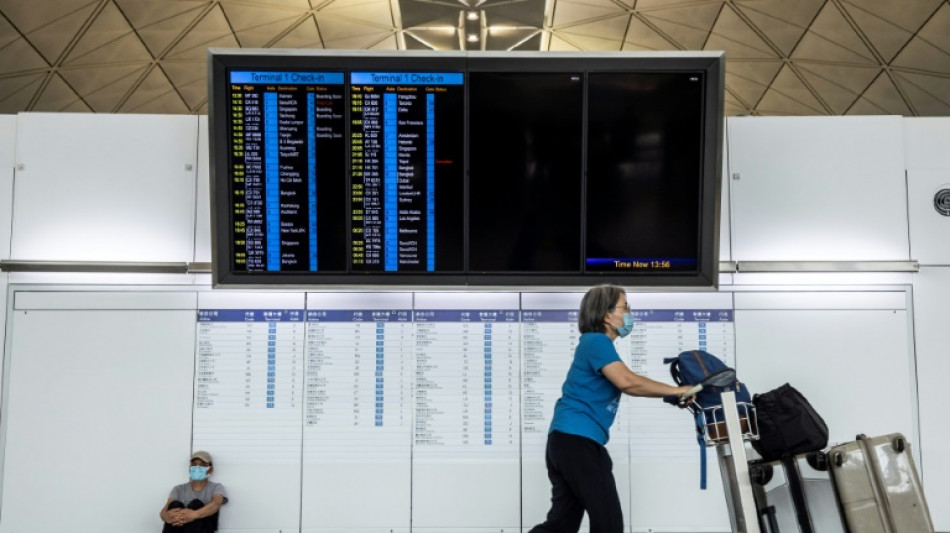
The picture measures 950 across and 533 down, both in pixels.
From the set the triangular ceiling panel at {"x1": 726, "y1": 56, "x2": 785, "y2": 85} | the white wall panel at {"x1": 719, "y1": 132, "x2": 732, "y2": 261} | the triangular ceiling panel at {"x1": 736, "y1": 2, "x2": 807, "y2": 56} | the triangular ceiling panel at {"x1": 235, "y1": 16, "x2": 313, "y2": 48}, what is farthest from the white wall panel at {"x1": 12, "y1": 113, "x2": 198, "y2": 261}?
the triangular ceiling panel at {"x1": 726, "y1": 56, "x2": 785, "y2": 85}

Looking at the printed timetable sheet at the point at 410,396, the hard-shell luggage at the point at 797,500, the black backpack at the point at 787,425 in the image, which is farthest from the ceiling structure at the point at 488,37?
the black backpack at the point at 787,425

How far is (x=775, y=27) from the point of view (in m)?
15.9

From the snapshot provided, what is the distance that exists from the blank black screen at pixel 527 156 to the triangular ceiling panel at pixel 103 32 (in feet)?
36.7

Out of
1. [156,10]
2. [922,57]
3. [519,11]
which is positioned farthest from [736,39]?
[156,10]

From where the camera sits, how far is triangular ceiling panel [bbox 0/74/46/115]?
54.0 feet

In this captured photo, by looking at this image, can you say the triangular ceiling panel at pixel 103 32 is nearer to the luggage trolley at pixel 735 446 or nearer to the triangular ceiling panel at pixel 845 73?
the triangular ceiling panel at pixel 845 73

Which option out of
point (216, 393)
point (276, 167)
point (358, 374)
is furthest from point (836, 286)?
point (216, 393)

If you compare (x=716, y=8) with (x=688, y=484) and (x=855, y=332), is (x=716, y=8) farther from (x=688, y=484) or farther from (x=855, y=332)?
(x=688, y=484)

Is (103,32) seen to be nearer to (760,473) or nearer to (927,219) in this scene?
(927,219)

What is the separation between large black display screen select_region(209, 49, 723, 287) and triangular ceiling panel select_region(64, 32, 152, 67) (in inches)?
432

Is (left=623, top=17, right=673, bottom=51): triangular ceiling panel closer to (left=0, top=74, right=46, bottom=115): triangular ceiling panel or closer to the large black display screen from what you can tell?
the large black display screen

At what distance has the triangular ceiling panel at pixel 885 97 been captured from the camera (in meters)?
17.0

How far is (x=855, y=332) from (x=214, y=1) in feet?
41.0

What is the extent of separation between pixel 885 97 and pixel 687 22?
4.70 m
